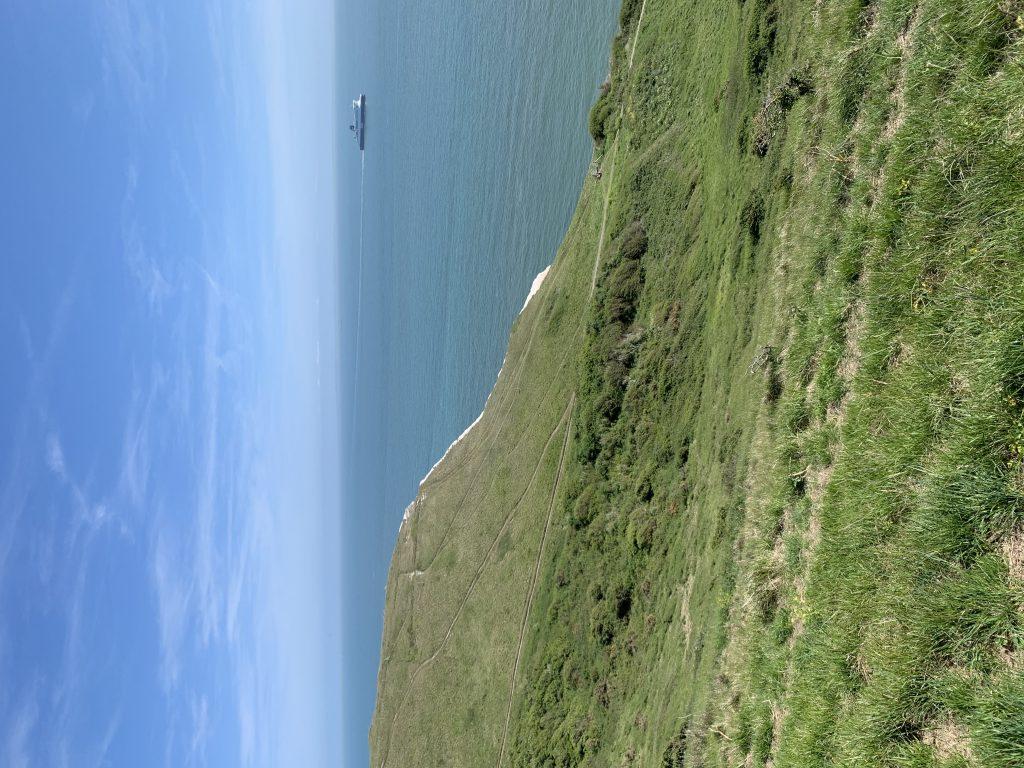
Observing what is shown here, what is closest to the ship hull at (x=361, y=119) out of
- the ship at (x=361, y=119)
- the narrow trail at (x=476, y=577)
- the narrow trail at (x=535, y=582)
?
the ship at (x=361, y=119)

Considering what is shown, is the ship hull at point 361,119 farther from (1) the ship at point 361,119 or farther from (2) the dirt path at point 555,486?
(2) the dirt path at point 555,486

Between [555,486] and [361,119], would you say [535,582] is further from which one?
[361,119]

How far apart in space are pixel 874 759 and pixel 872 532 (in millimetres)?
3187

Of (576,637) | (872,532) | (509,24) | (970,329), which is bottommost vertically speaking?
(576,637)

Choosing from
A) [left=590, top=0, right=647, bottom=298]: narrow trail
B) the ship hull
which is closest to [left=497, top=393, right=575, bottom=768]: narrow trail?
[left=590, top=0, right=647, bottom=298]: narrow trail

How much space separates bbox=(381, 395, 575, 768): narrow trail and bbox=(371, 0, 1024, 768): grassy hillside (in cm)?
56

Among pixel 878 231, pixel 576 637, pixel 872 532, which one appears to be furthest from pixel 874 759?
pixel 576 637

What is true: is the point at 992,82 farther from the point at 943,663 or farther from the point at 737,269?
the point at 737,269

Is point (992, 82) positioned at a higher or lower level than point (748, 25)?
lower

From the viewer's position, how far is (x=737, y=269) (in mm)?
20031

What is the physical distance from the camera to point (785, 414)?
48.2ft

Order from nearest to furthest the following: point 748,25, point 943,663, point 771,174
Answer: point 943,663 < point 771,174 < point 748,25

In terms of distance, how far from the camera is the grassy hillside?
9.08 metres

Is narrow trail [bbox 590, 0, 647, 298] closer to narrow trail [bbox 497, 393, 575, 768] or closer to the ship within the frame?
narrow trail [bbox 497, 393, 575, 768]
